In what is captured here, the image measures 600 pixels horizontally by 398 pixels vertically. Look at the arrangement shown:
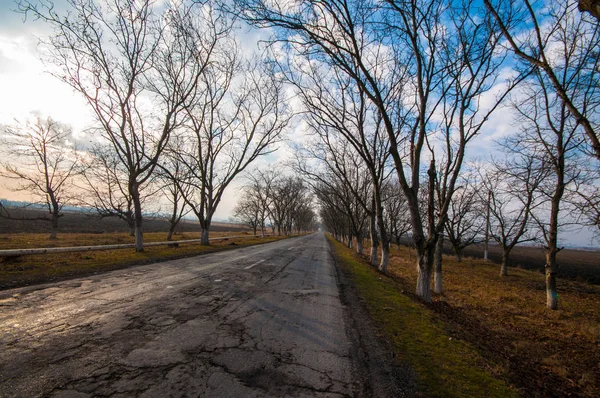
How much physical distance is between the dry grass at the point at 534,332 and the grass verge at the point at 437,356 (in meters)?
0.40

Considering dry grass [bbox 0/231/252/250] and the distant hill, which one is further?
the distant hill

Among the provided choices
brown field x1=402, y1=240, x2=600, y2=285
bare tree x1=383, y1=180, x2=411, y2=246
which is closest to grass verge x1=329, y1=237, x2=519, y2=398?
brown field x1=402, y1=240, x2=600, y2=285

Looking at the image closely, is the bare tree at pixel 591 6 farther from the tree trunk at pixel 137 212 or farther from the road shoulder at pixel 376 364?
the tree trunk at pixel 137 212

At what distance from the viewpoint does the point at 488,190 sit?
23.2 m

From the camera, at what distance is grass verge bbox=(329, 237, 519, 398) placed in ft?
10.2

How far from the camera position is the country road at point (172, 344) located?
2.53m

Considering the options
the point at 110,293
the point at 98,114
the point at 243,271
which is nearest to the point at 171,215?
the point at 98,114

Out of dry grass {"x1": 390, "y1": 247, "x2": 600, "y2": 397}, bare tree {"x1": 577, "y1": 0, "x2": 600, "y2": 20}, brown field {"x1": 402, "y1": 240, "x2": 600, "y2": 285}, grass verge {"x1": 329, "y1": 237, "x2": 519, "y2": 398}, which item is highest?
bare tree {"x1": 577, "y1": 0, "x2": 600, "y2": 20}

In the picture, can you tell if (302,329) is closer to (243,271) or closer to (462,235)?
(243,271)

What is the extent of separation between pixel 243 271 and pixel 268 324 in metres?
5.12

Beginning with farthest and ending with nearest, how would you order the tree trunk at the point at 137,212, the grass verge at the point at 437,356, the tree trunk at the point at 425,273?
the tree trunk at the point at 137,212 < the tree trunk at the point at 425,273 < the grass verge at the point at 437,356

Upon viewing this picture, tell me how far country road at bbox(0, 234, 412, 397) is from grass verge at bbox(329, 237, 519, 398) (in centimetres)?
72

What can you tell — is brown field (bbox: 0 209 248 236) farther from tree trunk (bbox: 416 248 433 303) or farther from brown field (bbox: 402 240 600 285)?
brown field (bbox: 402 240 600 285)

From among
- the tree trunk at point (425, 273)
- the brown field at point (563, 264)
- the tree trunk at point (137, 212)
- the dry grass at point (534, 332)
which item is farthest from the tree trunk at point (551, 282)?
the tree trunk at point (137, 212)
